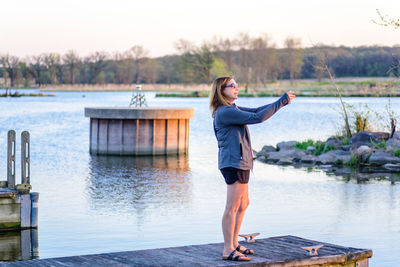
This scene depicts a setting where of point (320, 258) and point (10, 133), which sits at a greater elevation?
point (10, 133)

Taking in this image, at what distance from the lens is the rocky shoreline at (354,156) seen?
63.8 feet

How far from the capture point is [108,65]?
12750cm

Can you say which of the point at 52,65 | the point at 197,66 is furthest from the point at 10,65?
the point at 197,66

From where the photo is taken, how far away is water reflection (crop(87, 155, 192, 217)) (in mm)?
13750

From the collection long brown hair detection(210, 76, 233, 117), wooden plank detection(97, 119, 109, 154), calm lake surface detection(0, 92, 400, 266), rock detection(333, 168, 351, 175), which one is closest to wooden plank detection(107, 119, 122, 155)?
wooden plank detection(97, 119, 109, 154)

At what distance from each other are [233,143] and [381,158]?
14382 millimetres

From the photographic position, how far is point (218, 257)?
23.3 feet

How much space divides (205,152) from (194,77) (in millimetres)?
78282

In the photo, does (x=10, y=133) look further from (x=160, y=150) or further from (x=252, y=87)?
(x=252, y=87)

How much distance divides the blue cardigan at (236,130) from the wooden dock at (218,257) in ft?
3.29

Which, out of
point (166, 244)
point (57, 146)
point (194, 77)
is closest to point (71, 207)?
point (166, 244)

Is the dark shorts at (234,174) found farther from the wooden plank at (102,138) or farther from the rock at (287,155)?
the rock at (287,155)

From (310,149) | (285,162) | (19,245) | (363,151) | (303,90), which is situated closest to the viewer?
(19,245)

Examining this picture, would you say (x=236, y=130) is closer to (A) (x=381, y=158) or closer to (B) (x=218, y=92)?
(B) (x=218, y=92)
